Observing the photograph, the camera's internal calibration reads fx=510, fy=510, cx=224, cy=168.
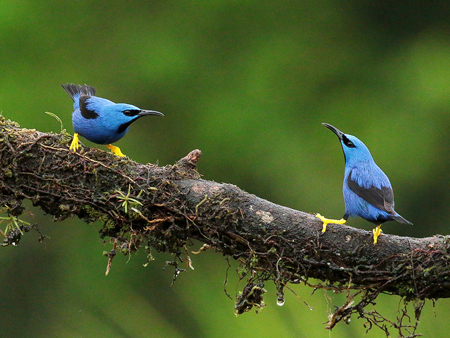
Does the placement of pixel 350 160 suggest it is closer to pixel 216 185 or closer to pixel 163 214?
pixel 216 185

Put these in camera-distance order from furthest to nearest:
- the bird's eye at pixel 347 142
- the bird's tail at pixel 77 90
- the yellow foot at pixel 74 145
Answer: the bird's tail at pixel 77 90, the bird's eye at pixel 347 142, the yellow foot at pixel 74 145

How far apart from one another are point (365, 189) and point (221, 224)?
113 centimetres

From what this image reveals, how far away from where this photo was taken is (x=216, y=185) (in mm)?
3277

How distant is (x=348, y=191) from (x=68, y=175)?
196cm

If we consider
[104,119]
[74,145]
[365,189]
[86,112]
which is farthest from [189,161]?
[365,189]

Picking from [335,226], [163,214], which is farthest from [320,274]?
[163,214]

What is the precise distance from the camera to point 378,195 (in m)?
3.52

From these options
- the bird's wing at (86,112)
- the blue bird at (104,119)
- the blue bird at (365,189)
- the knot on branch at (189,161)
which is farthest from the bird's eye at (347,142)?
the bird's wing at (86,112)

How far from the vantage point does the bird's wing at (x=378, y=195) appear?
345 cm

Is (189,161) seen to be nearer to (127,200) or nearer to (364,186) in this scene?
(127,200)

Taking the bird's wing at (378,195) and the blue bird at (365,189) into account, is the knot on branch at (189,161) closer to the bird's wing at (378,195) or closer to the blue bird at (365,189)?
the blue bird at (365,189)

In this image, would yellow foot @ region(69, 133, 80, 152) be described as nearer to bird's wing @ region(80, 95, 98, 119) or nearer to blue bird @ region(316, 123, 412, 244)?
bird's wing @ region(80, 95, 98, 119)

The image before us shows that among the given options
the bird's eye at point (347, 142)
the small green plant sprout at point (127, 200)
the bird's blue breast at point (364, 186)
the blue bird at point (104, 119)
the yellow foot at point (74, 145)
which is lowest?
the small green plant sprout at point (127, 200)

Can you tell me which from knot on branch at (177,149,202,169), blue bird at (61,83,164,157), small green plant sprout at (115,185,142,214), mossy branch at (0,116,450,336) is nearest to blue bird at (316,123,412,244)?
mossy branch at (0,116,450,336)
